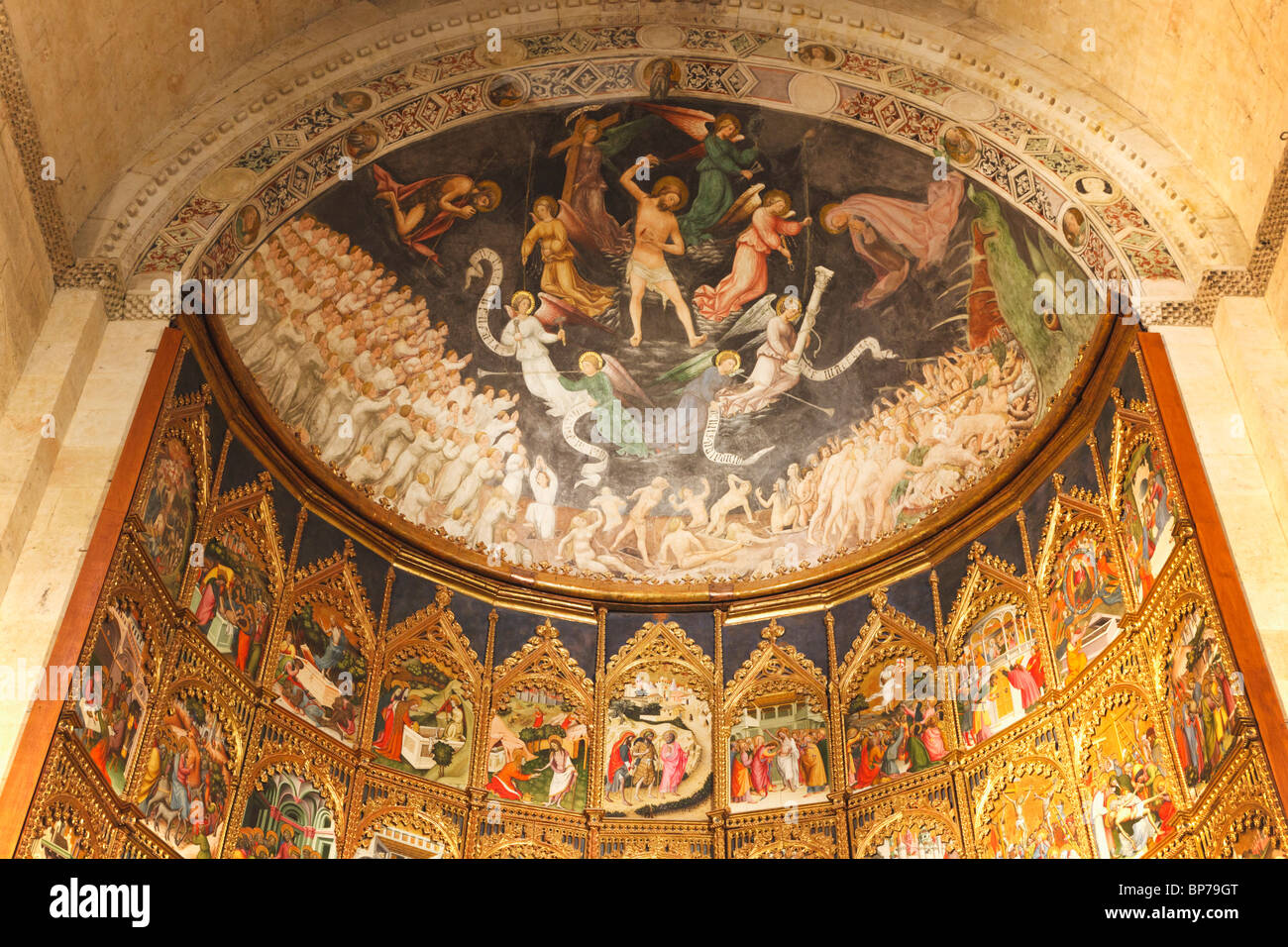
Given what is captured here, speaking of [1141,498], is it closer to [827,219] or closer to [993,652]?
[993,652]

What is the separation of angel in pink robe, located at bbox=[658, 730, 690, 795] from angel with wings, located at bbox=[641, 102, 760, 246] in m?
5.88

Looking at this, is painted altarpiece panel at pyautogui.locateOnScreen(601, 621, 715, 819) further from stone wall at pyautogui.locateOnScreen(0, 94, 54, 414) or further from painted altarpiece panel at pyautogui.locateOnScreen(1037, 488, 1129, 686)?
stone wall at pyautogui.locateOnScreen(0, 94, 54, 414)

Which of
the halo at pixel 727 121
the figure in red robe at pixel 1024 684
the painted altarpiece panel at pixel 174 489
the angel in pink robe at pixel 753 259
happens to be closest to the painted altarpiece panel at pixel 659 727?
the figure in red robe at pixel 1024 684

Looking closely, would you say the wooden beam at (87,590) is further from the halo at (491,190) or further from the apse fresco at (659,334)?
the halo at (491,190)

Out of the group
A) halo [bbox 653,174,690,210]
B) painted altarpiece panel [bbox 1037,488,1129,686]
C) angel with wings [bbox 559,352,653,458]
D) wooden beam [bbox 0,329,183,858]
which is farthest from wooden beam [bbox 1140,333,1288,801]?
wooden beam [bbox 0,329,183,858]

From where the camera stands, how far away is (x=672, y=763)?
14461 millimetres

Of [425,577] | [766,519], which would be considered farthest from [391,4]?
[766,519]

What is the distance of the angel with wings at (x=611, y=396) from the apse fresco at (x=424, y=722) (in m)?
3.72

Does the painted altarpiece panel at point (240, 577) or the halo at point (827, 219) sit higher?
the halo at point (827, 219)

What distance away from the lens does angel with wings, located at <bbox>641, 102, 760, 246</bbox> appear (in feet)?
49.3

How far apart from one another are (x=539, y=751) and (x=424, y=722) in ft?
4.20

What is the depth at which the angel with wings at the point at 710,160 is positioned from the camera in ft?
49.3

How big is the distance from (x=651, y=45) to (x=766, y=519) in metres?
5.65

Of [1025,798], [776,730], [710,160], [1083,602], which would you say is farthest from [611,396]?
[1025,798]
